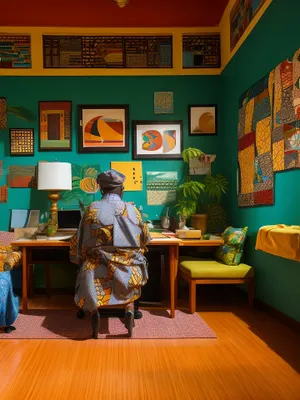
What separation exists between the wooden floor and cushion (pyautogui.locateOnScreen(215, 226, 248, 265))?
0.71 m

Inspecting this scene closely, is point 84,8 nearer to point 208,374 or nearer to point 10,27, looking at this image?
point 10,27

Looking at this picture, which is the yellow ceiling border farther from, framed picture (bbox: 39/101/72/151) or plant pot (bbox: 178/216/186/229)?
plant pot (bbox: 178/216/186/229)

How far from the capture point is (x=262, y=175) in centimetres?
348

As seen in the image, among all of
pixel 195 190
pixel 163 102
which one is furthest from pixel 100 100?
pixel 195 190

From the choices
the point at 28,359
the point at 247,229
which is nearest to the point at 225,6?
Result: the point at 247,229

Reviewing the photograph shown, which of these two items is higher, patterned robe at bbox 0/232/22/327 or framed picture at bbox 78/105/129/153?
framed picture at bbox 78/105/129/153

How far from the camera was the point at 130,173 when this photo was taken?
4.61 m

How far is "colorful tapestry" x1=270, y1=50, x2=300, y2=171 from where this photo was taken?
2804mm

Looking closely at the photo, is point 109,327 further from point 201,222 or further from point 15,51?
point 15,51

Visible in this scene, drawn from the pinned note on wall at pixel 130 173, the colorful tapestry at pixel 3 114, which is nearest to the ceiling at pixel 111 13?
the colorful tapestry at pixel 3 114

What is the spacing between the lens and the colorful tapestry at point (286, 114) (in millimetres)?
2804

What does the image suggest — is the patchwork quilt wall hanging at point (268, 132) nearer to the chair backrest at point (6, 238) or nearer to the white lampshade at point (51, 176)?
the white lampshade at point (51, 176)

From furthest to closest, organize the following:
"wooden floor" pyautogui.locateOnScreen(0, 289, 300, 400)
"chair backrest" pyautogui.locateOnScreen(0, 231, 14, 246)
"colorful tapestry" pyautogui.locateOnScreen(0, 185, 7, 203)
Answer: "colorful tapestry" pyautogui.locateOnScreen(0, 185, 7, 203) → "chair backrest" pyautogui.locateOnScreen(0, 231, 14, 246) → "wooden floor" pyautogui.locateOnScreen(0, 289, 300, 400)

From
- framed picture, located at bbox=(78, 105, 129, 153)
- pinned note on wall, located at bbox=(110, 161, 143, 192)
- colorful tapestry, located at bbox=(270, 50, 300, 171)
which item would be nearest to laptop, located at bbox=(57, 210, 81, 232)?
pinned note on wall, located at bbox=(110, 161, 143, 192)
